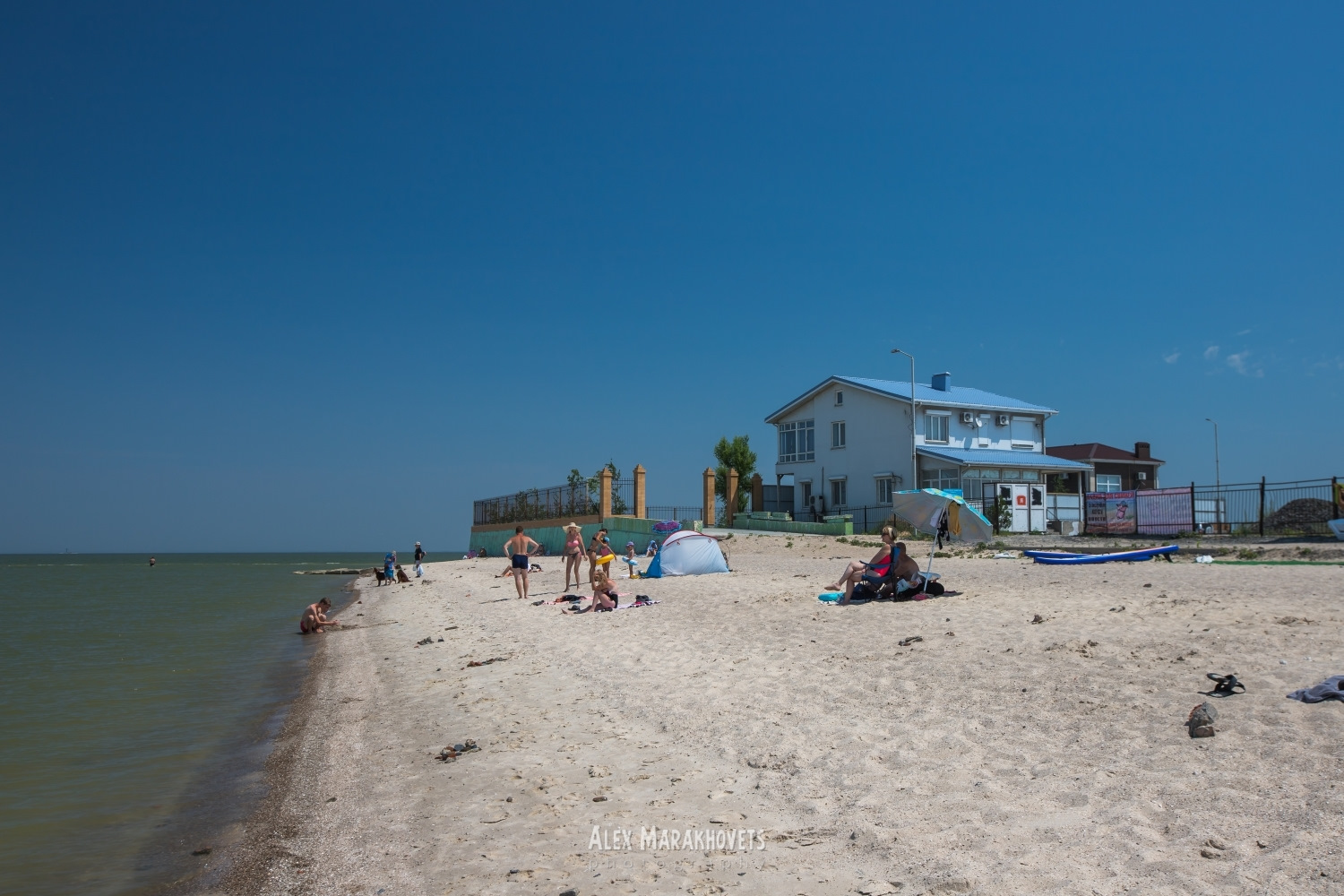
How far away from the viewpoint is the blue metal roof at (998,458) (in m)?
38.2

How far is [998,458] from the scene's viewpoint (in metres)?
40.7

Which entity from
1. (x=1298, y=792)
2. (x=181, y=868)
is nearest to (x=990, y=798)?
(x=1298, y=792)

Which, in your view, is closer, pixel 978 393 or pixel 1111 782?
pixel 1111 782

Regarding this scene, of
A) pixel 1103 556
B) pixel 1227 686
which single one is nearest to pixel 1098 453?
pixel 1103 556

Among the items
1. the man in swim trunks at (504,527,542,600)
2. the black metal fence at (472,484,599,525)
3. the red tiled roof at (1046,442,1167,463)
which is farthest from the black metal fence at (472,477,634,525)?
the red tiled roof at (1046,442,1167,463)

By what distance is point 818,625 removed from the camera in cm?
1077

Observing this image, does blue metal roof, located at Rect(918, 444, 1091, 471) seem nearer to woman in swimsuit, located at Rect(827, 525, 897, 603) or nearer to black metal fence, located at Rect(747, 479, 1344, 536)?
black metal fence, located at Rect(747, 479, 1344, 536)

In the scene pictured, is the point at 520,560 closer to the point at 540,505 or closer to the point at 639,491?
the point at 639,491

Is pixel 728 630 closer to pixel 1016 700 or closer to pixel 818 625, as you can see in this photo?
pixel 818 625

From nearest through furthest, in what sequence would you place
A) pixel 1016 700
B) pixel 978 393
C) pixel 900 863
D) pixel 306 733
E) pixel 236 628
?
pixel 900 863 → pixel 1016 700 → pixel 306 733 → pixel 236 628 → pixel 978 393

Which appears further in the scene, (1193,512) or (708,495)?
(708,495)

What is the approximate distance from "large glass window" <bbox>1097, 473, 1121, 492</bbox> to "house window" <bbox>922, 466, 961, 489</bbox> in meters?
18.6

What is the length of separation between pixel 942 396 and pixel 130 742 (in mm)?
39407

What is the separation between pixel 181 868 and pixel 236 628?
641 inches
